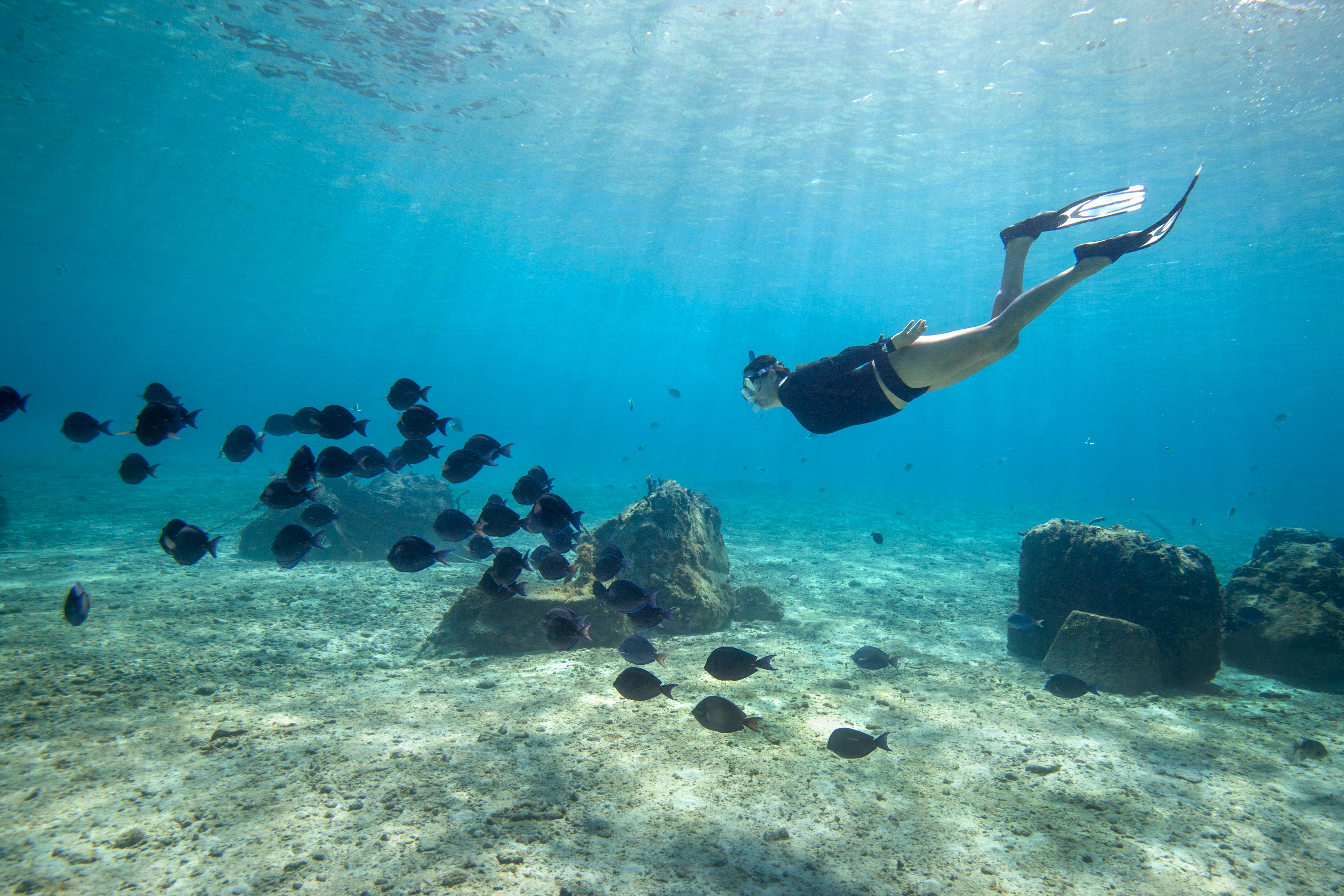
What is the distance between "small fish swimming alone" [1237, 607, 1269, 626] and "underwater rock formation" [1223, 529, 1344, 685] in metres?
0.02

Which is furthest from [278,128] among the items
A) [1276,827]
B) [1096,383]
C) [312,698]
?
[1096,383]

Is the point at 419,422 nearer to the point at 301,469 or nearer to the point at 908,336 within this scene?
the point at 301,469

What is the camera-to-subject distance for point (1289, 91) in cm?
1762

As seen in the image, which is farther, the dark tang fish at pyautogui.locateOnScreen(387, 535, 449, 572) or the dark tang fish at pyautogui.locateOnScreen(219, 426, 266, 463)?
the dark tang fish at pyautogui.locateOnScreen(219, 426, 266, 463)

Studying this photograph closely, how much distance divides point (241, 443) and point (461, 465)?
2612 mm

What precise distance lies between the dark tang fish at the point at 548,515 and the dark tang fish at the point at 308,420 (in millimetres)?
2571

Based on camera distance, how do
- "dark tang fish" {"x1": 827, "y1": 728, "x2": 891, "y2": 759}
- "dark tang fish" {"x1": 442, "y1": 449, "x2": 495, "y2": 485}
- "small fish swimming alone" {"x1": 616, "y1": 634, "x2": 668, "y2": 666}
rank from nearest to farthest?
"dark tang fish" {"x1": 827, "y1": 728, "x2": 891, "y2": 759} < "small fish swimming alone" {"x1": 616, "y1": 634, "x2": 668, "y2": 666} < "dark tang fish" {"x1": 442, "y1": 449, "x2": 495, "y2": 485}

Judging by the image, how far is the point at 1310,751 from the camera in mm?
4590

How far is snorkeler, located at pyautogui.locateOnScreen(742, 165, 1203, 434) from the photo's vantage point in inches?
188

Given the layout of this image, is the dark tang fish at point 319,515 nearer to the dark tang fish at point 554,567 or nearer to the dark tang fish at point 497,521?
the dark tang fish at point 497,521

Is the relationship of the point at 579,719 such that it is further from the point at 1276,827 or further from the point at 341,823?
the point at 1276,827

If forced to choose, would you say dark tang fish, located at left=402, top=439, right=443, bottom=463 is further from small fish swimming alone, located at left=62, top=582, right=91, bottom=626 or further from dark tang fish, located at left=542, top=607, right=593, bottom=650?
small fish swimming alone, located at left=62, top=582, right=91, bottom=626

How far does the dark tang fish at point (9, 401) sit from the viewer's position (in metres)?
4.98

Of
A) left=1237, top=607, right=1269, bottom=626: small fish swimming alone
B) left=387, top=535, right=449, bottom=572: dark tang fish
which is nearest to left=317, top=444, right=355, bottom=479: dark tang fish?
left=387, top=535, right=449, bottom=572: dark tang fish
